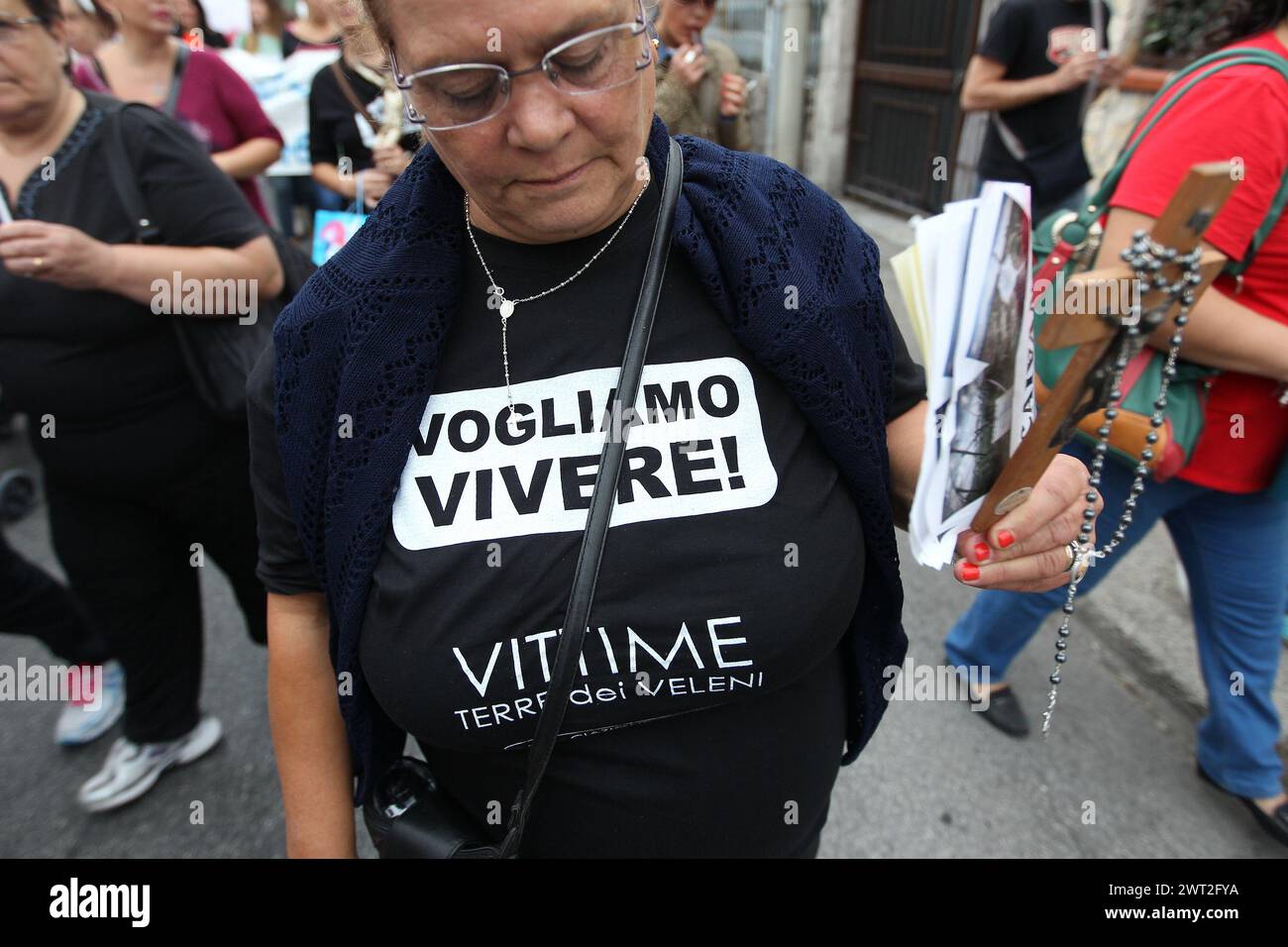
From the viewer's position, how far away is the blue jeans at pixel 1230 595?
206 centimetres

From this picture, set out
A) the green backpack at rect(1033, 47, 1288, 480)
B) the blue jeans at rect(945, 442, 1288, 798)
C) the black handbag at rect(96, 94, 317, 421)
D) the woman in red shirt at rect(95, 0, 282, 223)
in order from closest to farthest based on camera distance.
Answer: the green backpack at rect(1033, 47, 1288, 480), the black handbag at rect(96, 94, 317, 421), the blue jeans at rect(945, 442, 1288, 798), the woman in red shirt at rect(95, 0, 282, 223)

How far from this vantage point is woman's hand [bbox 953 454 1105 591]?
33.9 inches

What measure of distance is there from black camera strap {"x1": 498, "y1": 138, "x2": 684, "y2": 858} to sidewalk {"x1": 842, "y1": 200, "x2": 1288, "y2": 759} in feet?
5.60

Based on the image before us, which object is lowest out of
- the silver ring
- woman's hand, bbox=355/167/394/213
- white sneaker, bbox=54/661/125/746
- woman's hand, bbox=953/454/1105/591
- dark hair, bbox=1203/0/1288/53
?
white sneaker, bbox=54/661/125/746

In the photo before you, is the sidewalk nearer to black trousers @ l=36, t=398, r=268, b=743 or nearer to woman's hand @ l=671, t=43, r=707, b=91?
woman's hand @ l=671, t=43, r=707, b=91

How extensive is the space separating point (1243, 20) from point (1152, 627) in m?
2.09

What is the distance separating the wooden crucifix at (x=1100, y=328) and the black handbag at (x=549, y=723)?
43cm

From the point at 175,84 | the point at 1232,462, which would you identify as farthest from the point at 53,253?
the point at 1232,462

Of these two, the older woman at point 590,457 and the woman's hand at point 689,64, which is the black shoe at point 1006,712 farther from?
the woman's hand at point 689,64

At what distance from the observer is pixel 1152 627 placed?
3.02 meters

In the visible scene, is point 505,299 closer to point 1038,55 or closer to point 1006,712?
point 1006,712

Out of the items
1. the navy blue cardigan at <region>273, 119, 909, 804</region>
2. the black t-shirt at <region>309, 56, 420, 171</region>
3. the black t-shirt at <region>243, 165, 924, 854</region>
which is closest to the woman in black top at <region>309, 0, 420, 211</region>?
the black t-shirt at <region>309, 56, 420, 171</region>
